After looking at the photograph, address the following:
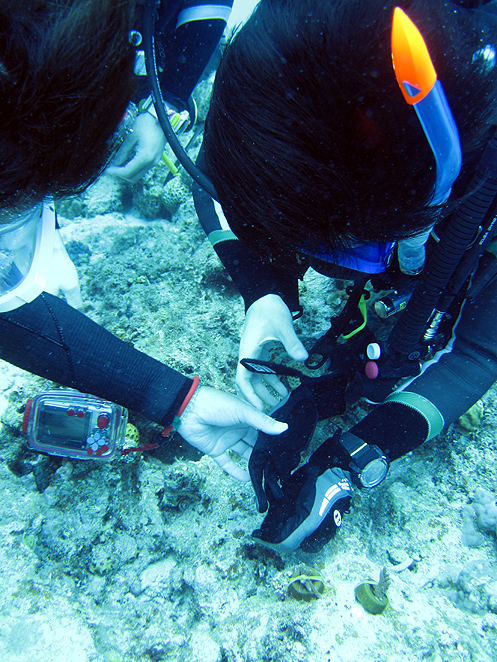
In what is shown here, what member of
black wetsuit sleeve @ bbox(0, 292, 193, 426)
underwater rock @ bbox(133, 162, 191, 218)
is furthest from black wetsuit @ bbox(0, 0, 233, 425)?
underwater rock @ bbox(133, 162, 191, 218)

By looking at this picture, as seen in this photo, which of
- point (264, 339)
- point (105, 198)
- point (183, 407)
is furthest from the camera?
point (105, 198)

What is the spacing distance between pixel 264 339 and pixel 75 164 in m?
1.25

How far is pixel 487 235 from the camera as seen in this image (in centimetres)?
133

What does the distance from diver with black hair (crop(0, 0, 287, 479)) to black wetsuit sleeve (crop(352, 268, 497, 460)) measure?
59 centimetres

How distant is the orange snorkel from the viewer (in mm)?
612

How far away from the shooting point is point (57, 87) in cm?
66

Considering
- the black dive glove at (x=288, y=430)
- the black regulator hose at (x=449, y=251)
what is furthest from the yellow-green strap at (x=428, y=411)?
the black dive glove at (x=288, y=430)

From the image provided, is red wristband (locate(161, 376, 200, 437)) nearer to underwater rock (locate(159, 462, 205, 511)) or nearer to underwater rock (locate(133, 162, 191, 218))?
underwater rock (locate(159, 462, 205, 511))

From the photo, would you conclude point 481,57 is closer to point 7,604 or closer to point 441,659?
point 441,659

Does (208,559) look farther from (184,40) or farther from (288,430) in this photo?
(184,40)

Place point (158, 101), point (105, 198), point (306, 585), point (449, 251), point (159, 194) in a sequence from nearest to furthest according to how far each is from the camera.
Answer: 1. point (449, 251)
2. point (306, 585)
3. point (158, 101)
4. point (159, 194)
5. point (105, 198)

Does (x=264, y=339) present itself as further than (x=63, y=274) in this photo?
No

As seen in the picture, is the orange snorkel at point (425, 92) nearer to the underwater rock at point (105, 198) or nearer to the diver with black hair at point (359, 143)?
the diver with black hair at point (359, 143)

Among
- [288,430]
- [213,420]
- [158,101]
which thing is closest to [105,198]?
[158,101]
